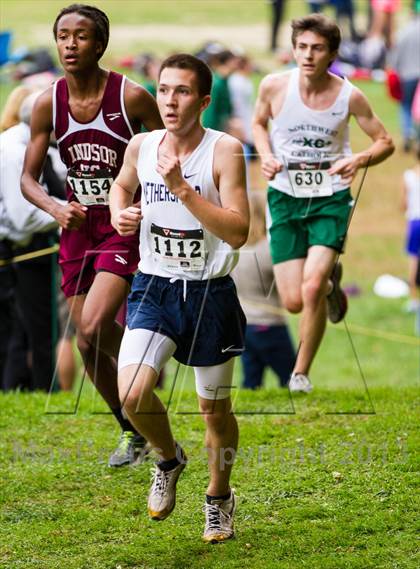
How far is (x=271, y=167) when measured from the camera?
24.0 feet

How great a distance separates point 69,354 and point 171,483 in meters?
4.26

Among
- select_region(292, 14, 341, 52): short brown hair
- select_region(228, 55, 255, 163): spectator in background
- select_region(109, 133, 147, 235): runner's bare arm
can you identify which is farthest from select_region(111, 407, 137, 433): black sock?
select_region(228, 55, 255, 163): spectator in background

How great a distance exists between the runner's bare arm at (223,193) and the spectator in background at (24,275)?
301 centimetres

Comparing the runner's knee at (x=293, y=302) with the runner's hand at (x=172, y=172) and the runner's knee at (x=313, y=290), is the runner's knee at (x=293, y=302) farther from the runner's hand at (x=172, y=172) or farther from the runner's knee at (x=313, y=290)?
the runner's hand at (x=172, y=172)

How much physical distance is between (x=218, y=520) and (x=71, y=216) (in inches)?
70.6

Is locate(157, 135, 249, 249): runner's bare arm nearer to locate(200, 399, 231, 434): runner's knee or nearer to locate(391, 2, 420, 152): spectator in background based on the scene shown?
locate(200, 399, 231, 434): runner's knee

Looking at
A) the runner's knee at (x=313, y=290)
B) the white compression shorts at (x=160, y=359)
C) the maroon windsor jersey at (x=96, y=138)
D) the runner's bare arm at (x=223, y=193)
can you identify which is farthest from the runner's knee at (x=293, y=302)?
the runner's bare arm at (x=223, y=193)

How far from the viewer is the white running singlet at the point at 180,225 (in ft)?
17.9

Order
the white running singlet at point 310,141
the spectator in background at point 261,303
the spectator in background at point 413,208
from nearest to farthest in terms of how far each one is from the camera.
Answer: the white running singlet at point 310,141, the spectator in background at point 261,303, the spectator in background at point 413,208

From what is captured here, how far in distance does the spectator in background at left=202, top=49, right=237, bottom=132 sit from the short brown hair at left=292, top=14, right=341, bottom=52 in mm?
8799

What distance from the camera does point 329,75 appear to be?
7.71 meters

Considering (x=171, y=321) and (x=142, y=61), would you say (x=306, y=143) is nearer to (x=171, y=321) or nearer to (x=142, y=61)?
(x=171, y=321)

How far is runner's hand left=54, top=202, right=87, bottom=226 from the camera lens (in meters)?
6.46

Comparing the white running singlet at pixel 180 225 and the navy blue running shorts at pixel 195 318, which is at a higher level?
the white running singlet at pixel 180 225
